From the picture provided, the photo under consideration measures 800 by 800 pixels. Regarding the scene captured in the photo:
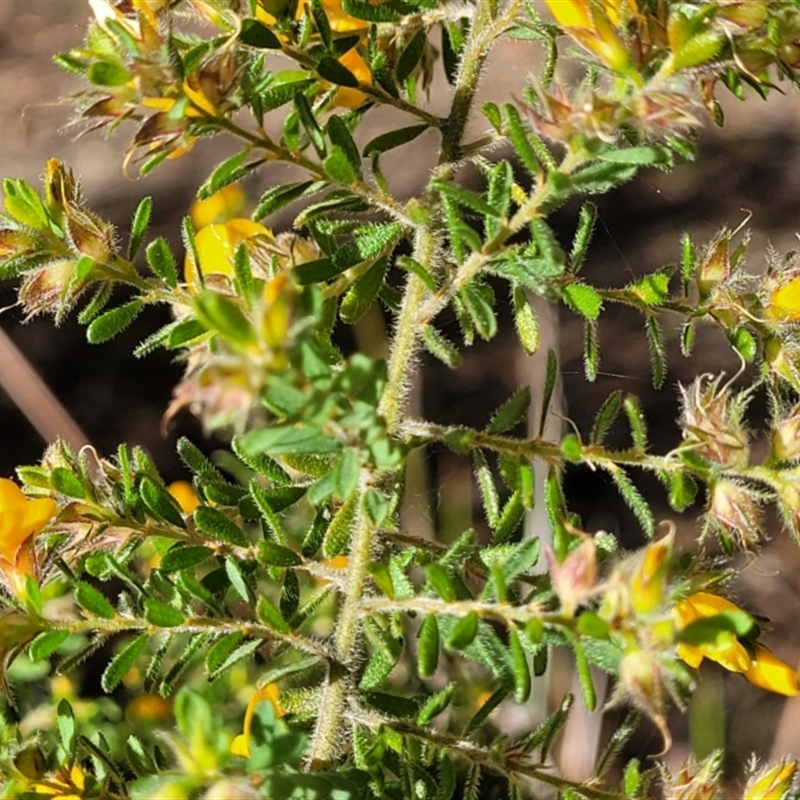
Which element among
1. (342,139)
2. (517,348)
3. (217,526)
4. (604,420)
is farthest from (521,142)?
(517,348)

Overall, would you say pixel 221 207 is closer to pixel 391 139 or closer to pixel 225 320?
pixel 391 139

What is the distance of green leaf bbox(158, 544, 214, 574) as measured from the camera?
76cm

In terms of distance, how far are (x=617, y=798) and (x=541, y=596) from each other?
21 cm

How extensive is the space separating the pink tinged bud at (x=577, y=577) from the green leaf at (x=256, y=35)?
38cm

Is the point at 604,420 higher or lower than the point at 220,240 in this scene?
lower

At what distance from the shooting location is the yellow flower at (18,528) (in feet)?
2.46

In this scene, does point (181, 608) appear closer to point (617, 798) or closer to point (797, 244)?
point (617, 798)

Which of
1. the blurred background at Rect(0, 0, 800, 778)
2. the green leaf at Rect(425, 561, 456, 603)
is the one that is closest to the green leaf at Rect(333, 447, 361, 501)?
the green leaf at Rect(425, 561, 456, 603)

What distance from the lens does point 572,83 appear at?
2900mm

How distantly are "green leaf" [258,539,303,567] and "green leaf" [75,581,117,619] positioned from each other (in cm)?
12

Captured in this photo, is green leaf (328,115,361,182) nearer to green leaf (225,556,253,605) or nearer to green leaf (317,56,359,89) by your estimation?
green leaf (317,56,359,89)

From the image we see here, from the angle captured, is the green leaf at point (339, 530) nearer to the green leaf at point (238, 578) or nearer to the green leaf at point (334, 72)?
the green leaf at point (238, 578)

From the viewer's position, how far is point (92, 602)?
0.73 metres

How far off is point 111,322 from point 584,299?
36 cm
